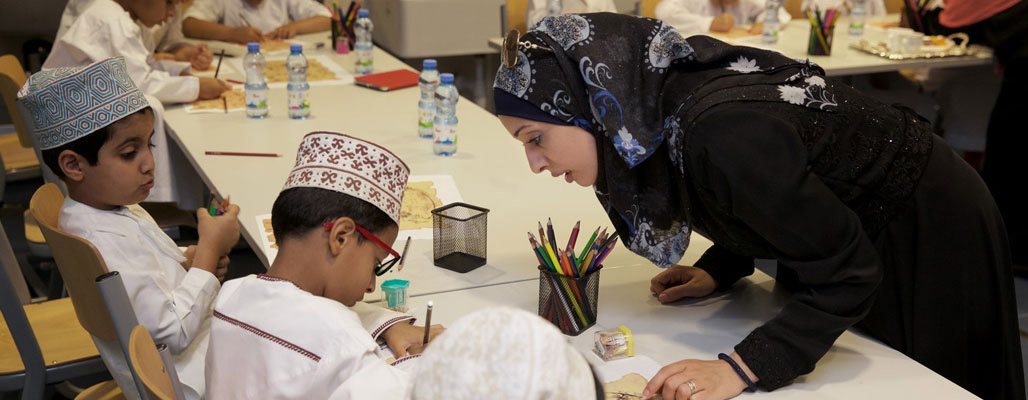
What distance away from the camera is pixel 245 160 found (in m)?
2.57

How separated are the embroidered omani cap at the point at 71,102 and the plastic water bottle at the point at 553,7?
8.73 ft

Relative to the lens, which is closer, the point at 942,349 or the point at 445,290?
the point at 942,349

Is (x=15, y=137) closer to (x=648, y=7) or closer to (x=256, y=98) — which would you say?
(x=256, y=98)

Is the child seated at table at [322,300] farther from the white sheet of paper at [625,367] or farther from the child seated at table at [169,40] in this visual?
the child seated at table at [169,40]

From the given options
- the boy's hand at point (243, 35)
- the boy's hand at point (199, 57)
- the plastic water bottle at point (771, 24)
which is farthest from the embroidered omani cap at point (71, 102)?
the plastic water bottle at point (771, 24)

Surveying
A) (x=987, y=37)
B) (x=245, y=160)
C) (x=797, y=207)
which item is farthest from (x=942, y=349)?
(x=987, y=37)

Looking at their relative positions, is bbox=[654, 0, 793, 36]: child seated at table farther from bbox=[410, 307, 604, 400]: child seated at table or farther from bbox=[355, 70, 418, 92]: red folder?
bbox=[410, 307, 604, 400]: child seated at table

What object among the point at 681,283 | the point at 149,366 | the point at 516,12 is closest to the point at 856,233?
the point at 681,283

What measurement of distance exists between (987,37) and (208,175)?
3.29 m

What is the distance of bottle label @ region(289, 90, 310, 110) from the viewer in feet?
9.77

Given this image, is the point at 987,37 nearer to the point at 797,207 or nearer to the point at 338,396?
the point at 797,207

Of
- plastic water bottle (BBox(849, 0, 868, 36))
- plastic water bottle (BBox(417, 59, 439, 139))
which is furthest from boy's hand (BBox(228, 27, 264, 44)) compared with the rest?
plastic water bottle (BBox(849, 0, 868, 36))

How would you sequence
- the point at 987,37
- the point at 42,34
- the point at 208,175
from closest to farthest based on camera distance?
1. the point at 208,175
2. the point at 987,37
3. the point at 42,34

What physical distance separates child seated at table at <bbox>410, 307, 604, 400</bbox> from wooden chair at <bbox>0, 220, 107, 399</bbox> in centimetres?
147
